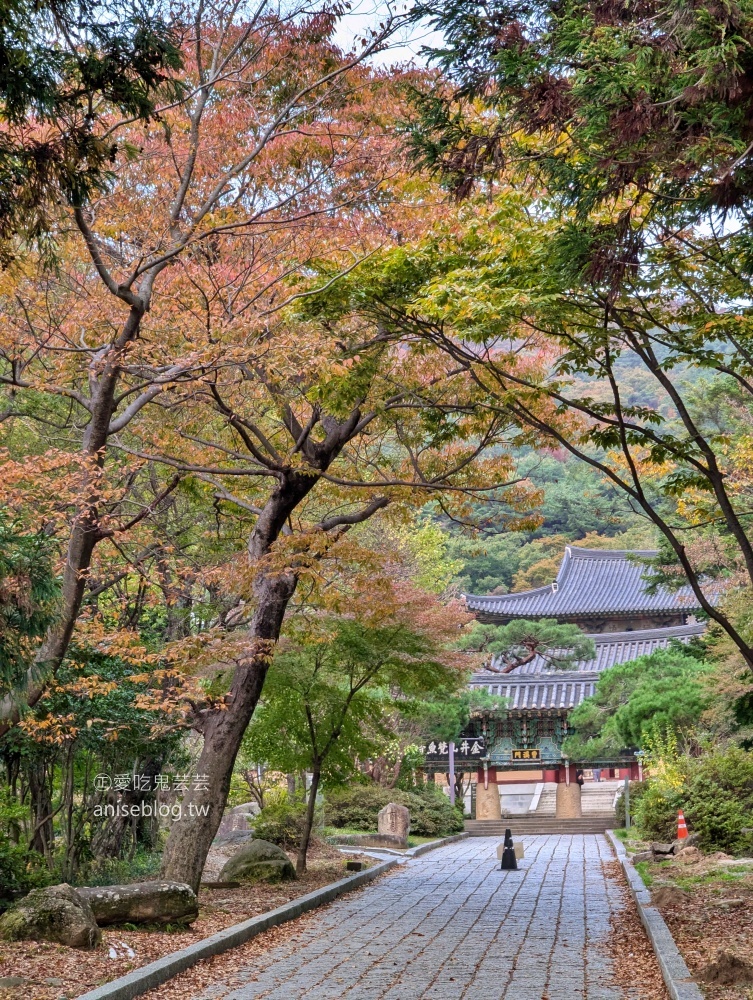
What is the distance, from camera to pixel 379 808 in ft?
79.7

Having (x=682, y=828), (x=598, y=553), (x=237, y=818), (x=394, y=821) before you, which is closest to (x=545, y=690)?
(x=598, y=553)

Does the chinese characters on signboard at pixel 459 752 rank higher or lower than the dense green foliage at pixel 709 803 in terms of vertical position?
higher

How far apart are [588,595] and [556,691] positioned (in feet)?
28.9

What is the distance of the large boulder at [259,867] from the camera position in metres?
13.5

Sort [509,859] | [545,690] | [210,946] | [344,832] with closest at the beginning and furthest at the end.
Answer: [210,946] → [509,859] → [344,832] → [545,690]

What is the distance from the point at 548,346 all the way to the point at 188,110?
602 centimetres

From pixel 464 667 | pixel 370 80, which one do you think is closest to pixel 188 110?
pixel 370 80

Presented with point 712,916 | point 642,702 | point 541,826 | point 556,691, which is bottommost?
point 541,826

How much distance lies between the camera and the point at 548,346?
1328cm

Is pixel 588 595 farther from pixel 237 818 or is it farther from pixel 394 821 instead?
pixel 394 821

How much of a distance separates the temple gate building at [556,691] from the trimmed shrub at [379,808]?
19.2 ft

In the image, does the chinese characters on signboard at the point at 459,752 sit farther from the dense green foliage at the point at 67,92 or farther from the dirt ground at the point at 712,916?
the dense green foliage at the point at 67,92

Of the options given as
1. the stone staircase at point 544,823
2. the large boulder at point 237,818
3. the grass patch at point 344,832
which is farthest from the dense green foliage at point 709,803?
the large boulder at point 237,818

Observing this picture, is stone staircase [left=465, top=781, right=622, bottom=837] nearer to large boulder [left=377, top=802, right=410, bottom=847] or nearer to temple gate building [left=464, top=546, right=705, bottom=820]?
temple gate building [left=464, top=546, right=705, bottom=820]
